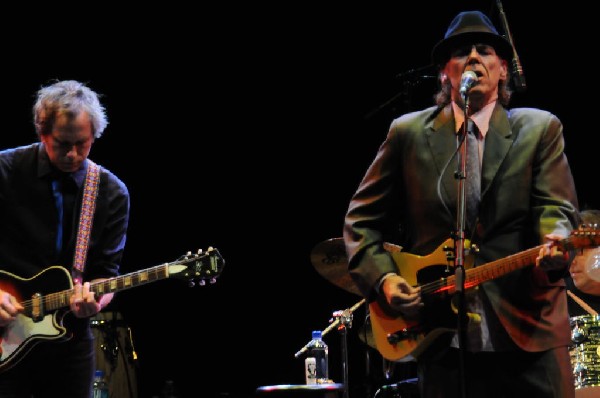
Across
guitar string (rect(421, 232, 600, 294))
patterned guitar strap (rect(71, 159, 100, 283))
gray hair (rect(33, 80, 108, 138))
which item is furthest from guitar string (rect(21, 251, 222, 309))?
guitar string (rect(421, 232, 600, 294))

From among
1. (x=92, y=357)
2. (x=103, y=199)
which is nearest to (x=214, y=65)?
(x=103, y=199)

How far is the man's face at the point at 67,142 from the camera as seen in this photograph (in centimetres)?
437

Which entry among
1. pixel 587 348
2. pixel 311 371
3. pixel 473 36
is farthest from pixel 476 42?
pixel 311 371

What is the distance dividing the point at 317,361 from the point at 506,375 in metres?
4.72

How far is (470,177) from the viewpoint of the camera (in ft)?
10.6

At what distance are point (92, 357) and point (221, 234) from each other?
4933mm

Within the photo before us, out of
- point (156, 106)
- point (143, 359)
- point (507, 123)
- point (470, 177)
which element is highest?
point (156, 106)

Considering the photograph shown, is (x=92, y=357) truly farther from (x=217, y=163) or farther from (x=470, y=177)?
(x=217, y=163)

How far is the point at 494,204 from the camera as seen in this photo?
313 centimetres

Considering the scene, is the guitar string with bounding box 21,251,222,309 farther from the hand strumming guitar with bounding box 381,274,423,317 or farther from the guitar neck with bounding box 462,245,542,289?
the guitar neck with bounding box 462,245,542,289

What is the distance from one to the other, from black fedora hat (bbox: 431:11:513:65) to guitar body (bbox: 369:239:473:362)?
92 cm

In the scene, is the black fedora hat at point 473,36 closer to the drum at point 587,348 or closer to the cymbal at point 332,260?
the cymbal at point 332,260

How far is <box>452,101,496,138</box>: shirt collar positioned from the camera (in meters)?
3.32

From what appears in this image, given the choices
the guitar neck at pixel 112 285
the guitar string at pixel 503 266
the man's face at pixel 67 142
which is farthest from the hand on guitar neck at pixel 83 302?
the guitar string at pixel 503 266
